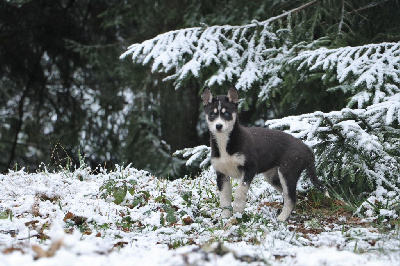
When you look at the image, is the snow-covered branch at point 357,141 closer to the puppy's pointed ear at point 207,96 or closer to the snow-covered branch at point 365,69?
the snow-covered branch at point 365,69

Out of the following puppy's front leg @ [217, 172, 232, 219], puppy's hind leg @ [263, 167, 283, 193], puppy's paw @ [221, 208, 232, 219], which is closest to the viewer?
puppy's paw @ [221, 208, 232, 219]

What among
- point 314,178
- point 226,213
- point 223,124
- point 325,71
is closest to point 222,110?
point 223,124

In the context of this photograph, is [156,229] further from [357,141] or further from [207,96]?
[357,141]

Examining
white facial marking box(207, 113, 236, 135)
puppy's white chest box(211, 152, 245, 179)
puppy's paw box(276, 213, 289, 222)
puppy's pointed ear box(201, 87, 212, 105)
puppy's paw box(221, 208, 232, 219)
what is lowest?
puppy's paw box(276, 213, 289, 222)

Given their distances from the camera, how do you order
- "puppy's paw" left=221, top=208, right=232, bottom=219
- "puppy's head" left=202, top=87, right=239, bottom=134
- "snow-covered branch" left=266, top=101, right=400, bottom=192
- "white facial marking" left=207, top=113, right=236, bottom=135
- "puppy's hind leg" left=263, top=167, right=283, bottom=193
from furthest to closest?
"puppy's hind leg" left=263, top=167, right=283, bottom=193 → "snow-covered branch" left=266, top=101, right=400, bottom=192 → "puppy's paw" left=221, top=208, right=232, bottom=219 → "puppy's head" left=202, top=87, right=239, bottom=134 → "white facial marking" left=207, top=113, right=236, bottom=135

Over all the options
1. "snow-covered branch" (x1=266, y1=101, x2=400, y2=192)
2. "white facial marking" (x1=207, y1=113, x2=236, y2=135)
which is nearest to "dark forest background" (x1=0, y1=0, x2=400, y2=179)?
"snow-covered branch" (x1=266, y1=101, x2=400, y2=192)

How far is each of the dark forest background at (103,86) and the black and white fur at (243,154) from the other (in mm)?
3744

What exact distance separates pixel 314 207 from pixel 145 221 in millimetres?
2439

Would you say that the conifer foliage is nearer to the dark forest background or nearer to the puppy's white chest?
the dark forest background

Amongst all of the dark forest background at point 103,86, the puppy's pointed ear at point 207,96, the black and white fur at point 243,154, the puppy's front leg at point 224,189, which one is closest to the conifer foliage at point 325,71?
the dark forest background at point 103,86

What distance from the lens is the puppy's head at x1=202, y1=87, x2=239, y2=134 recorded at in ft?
17.7

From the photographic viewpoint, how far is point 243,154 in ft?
17.9

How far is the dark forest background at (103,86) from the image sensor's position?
11461 mm

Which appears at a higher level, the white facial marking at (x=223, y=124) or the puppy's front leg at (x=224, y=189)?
the white facial marking at (x=223, y=124)
